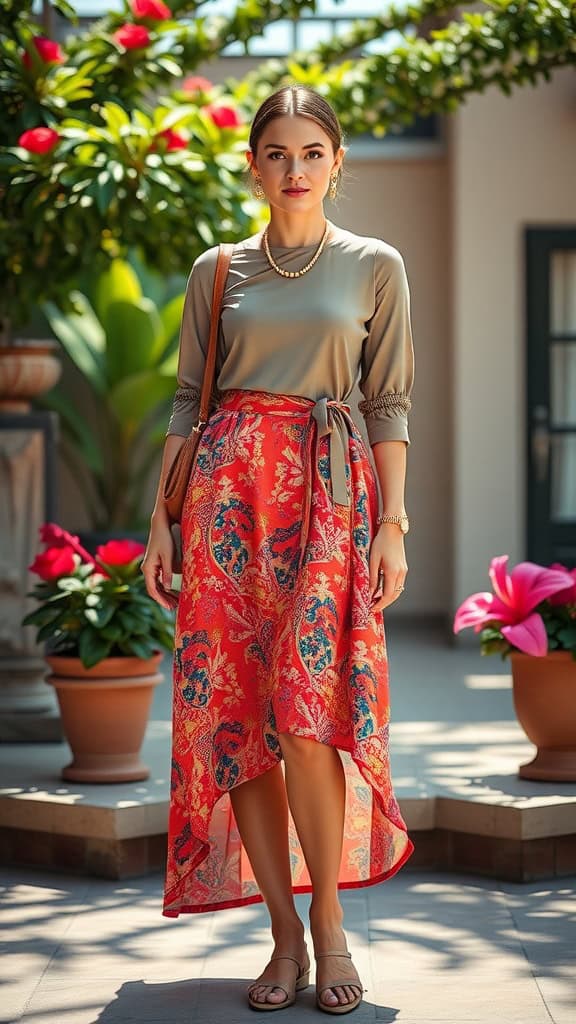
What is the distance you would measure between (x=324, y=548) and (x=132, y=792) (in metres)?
1.46

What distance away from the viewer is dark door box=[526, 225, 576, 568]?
26.0 feet

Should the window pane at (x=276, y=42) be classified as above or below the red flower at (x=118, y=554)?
above

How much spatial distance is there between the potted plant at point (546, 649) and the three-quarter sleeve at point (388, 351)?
1182mm

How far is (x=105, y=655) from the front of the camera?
408 centimetres

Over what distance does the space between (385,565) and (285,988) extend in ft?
2.63

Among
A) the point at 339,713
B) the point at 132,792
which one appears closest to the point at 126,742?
the point at 132,792

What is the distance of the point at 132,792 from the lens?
13.2 ft

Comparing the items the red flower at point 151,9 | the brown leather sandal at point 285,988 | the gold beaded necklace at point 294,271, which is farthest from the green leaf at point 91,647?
the red flower at point 151,9

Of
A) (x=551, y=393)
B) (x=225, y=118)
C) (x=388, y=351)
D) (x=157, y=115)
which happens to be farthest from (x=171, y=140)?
(x=551, y=393)

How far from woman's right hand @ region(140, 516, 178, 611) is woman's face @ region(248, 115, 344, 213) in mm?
656

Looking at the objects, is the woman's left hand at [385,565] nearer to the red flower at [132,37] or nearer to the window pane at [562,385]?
the red flower at [132,37]

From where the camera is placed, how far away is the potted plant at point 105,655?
4.12 meters

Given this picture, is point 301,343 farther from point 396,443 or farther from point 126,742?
point 126,742

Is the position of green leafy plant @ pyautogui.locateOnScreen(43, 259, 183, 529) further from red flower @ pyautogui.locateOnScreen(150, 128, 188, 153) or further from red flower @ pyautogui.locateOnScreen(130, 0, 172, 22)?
red flower @ pyautogui.locateOnScreen(150, 128, 188, 153)
